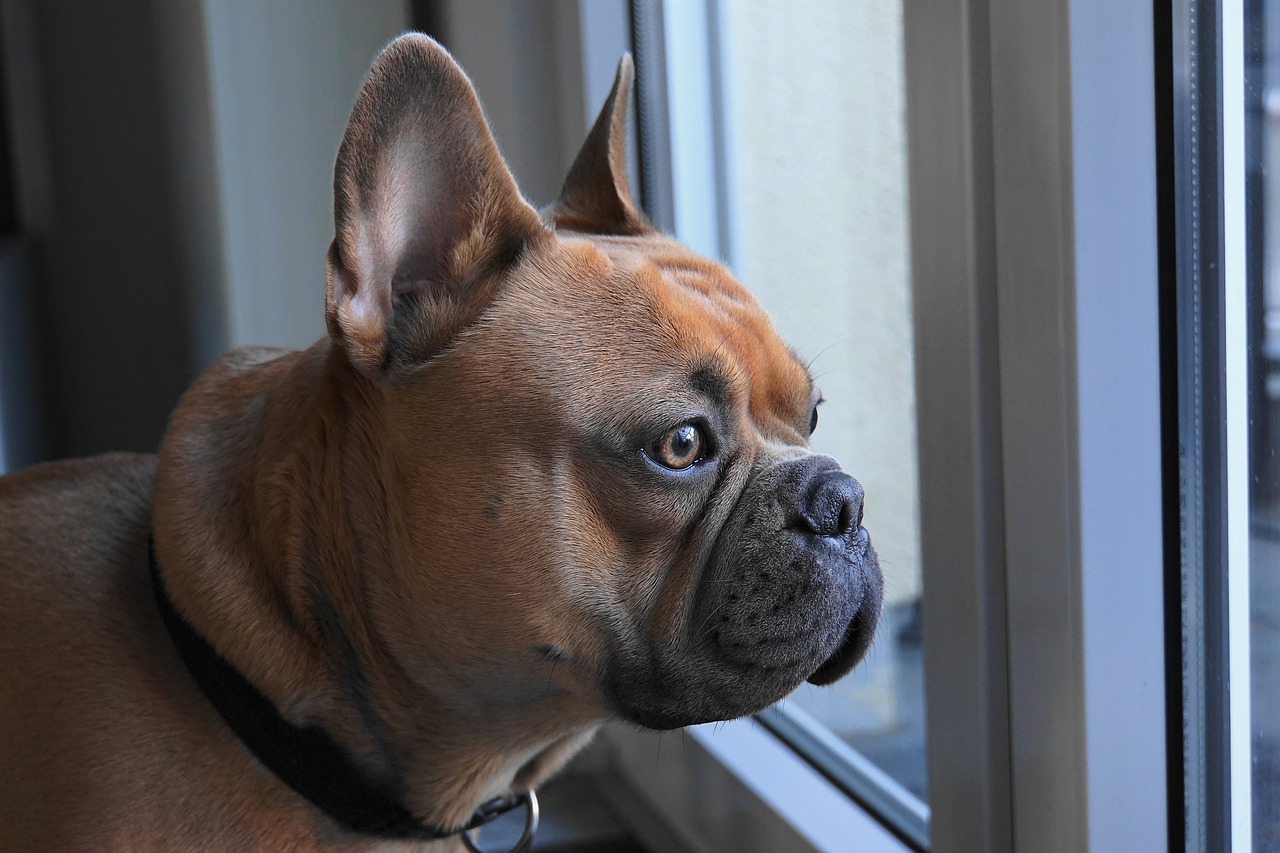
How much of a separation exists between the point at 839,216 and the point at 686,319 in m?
0.69

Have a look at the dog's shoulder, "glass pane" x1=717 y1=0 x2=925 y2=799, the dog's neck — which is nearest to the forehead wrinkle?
the dog's neck

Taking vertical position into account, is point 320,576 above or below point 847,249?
below

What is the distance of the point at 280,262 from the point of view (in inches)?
79.4

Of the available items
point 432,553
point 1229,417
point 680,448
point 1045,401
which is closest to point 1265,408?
point 1229,417

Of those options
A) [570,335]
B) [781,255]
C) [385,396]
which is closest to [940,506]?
[570,335]

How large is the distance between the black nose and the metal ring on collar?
0.42m

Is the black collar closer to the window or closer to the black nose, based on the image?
the black nose

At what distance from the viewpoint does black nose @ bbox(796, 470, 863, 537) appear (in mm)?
842

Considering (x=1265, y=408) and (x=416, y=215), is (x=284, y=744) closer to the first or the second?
(x=416, y=215)

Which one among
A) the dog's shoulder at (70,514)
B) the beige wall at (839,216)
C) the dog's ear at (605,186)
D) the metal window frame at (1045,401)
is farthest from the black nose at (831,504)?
the dog's shoulder at (70,514)

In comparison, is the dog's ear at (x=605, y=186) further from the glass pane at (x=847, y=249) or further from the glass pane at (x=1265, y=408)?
the glass pane at (x=1265, y=408)

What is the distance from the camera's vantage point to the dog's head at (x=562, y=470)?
827mm

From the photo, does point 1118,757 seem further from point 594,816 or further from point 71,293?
point 71,293

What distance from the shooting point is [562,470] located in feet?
2.73
